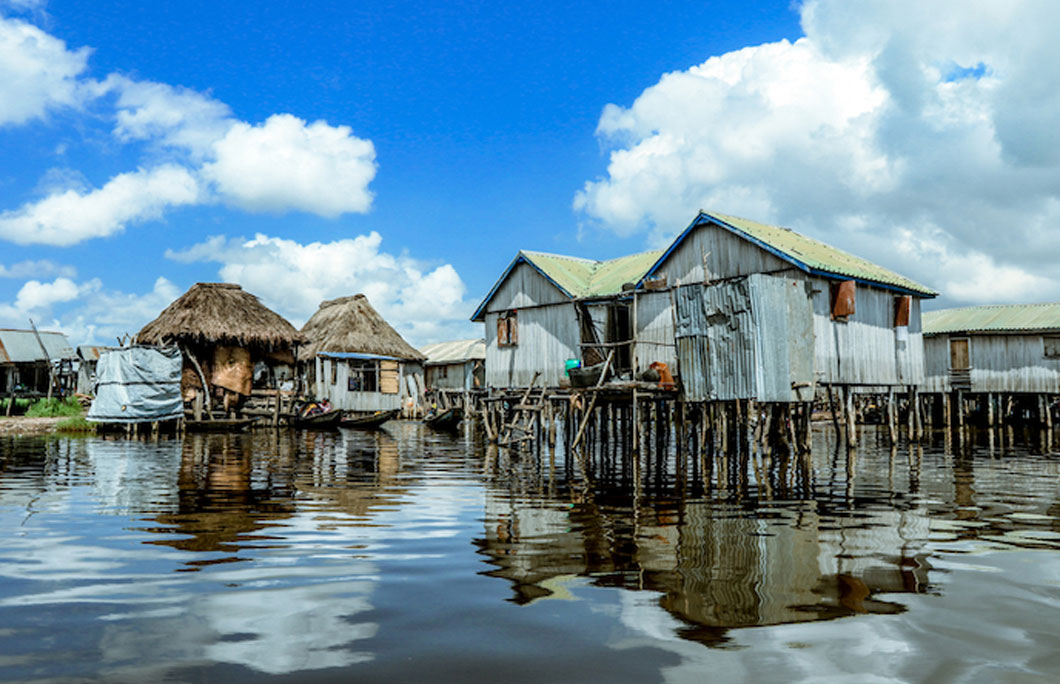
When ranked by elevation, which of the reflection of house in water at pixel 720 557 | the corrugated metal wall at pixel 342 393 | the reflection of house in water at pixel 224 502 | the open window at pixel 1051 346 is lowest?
the reflection of house in water at pixel 720 557

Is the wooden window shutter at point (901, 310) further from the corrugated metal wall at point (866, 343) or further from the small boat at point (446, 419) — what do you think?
the small boat at point (446, 419)

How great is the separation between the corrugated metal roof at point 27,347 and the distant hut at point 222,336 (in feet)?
51.3

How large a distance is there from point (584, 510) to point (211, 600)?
569 centimetres

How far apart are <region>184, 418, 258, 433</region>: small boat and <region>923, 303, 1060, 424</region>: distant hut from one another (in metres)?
32.7

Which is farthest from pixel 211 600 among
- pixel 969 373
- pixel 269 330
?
pixel 969 373

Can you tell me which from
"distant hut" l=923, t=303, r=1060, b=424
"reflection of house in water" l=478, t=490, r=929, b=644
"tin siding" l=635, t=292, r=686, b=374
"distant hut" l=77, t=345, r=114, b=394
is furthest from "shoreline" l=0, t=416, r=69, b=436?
"distant hut" l=923, t=303, r=1060, b=424

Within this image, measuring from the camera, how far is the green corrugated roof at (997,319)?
36125 millimetres

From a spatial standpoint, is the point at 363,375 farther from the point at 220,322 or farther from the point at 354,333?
the point at 220,322

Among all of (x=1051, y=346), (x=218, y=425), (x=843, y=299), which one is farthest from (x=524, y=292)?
(x=1051, y=346)

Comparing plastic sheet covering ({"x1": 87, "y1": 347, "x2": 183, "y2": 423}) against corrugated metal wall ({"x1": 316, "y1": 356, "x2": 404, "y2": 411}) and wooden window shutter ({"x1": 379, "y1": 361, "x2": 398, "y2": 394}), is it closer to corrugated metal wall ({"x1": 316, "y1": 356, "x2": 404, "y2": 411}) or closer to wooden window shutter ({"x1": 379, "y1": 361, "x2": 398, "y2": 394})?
corrugated metal wall ({"x1": 316, "y1": 356, "x2": 404, "y2": 411})

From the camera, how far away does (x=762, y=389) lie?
15.4 meters

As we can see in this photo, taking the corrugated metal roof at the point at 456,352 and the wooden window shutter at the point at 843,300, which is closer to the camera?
the wooden window shutter at the point at 843,300

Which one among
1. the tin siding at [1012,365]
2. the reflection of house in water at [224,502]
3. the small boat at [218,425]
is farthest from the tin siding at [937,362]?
the reflection of house in water at [224,502]

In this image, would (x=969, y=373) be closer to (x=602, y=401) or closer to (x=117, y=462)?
(x=602, y=401)
